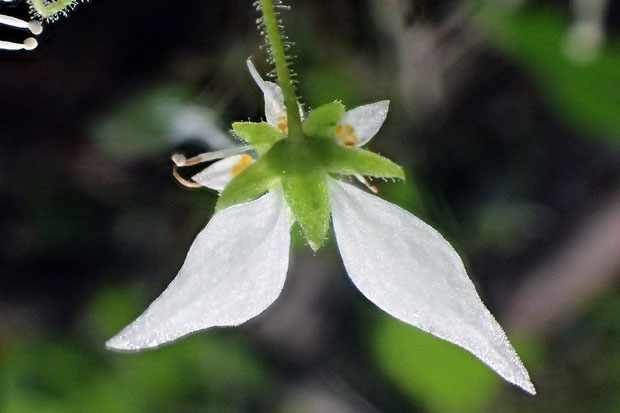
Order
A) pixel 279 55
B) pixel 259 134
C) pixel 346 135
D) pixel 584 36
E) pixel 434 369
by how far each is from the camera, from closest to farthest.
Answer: pixel 279 55 → pixel 259 134 → pixel 346 135 → pixel 584 36 → pixel 434 369

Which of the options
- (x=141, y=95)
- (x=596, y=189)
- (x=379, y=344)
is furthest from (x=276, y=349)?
(x=596, y=189)

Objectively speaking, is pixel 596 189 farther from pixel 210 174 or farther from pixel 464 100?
pixel 210 174

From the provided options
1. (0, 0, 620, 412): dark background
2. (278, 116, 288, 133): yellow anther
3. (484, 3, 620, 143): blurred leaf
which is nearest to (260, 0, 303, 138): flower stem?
(278, 116, 288, 133): yellow anther

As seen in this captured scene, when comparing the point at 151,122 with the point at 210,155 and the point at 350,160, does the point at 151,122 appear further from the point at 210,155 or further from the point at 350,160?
the point at 350,160

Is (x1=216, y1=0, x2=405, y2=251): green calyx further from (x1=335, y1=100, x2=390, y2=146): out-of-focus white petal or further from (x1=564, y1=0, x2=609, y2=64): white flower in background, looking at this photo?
(x1=564, y1=0, x2=609, y2=64): white flower in background

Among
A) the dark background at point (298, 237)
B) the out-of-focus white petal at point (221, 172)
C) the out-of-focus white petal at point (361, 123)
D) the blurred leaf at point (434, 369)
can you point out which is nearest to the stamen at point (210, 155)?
the out-of-focus white petal at point (221, 172)

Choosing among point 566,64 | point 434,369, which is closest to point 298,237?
point 434,369
